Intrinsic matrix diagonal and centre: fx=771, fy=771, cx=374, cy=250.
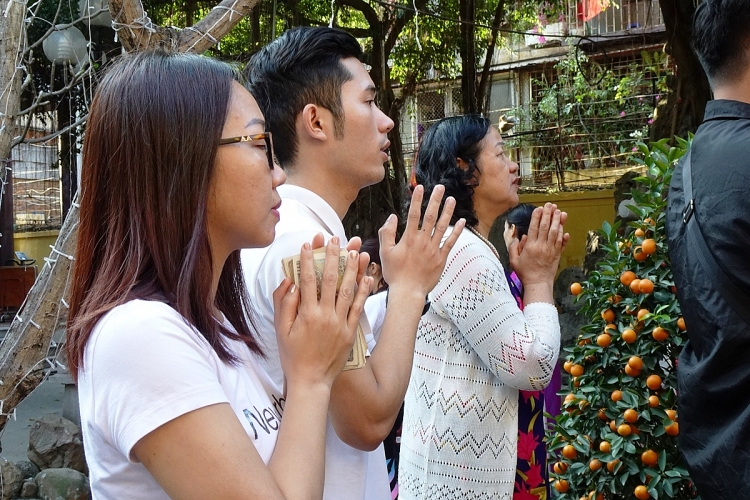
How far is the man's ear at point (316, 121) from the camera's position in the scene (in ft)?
5.23

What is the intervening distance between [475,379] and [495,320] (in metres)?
0.18

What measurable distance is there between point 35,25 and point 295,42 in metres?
7.21

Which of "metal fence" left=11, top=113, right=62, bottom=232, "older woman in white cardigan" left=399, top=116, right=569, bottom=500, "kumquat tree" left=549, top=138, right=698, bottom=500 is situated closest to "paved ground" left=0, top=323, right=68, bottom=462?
"older woman in white cardigan" left=399, top=116, right=569, bottom=500

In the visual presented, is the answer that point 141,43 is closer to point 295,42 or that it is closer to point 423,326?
point 295,42

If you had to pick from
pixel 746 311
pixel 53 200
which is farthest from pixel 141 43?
pixel 53 200

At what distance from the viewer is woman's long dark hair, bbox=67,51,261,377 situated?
41.5 inches

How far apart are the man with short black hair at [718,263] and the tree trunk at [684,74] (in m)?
5.34

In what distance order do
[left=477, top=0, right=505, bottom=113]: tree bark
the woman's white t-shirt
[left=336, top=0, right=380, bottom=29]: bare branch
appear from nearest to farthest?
the woman's white t-shirt, [left=336, top=0, right=380, bottom=29]: bare branch, [left=477, top=0, right=505, bottom=113]: tree bark

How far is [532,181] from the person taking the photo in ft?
34.9

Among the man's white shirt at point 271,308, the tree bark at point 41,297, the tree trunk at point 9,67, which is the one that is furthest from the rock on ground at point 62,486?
the man's white shirt at point 271,308

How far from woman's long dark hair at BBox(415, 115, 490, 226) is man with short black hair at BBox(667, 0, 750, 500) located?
0.68m

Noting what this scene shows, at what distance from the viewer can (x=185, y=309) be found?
1.04 m

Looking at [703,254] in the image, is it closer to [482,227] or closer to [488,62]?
[482,227]

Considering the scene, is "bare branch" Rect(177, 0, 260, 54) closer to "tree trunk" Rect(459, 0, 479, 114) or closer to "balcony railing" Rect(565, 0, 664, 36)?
"tree trunk" Rect(459, 0, 479, 114)
